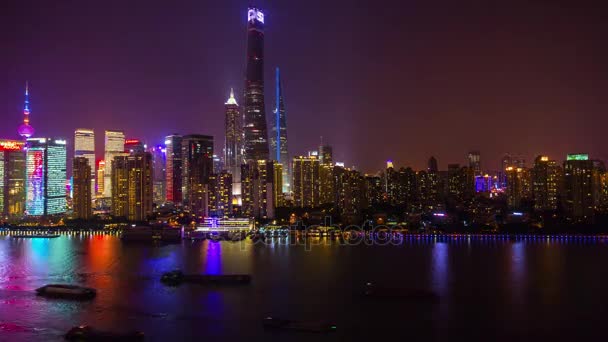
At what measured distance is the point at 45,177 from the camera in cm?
5512

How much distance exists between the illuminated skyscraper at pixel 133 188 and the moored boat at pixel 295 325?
3516 centimetres

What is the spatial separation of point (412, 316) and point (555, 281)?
6.31 meters

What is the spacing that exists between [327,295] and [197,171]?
35.6m

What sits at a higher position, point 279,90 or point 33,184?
point 279,90

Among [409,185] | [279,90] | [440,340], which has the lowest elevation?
[440,340]

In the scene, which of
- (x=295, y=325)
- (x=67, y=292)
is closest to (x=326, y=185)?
(x=67, y=292)

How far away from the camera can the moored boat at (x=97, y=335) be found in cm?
1019

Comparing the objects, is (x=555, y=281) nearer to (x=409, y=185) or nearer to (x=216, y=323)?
(x=216, y=323)

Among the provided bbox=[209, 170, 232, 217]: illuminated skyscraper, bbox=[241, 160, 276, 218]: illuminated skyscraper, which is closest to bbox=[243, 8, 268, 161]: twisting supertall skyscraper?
bbox=[241, 160, 276, 218]: illuminated skyscraper

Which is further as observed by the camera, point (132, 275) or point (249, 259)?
point (249, 259)

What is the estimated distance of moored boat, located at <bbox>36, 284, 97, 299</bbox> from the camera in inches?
551

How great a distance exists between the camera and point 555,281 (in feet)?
52.4

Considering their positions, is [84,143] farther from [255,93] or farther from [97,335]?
[97,335]

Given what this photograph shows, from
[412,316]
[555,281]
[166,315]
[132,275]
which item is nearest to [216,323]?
[166,315]
